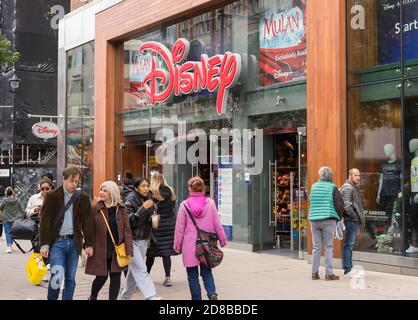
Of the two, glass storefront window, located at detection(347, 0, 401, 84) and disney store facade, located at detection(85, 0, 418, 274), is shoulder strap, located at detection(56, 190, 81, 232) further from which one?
glass storefront window, located at detection(347, 0, 401, 84)

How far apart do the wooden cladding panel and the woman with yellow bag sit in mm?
5191

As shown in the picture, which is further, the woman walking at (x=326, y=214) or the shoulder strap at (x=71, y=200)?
the woman walking at (x=326, y=214)

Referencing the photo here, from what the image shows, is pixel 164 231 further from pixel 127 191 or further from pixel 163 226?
pixel 127 191

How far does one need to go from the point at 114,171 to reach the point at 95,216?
12.7 meters

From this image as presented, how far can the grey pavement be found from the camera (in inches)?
340

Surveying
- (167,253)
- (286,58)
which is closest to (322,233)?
(167,253)

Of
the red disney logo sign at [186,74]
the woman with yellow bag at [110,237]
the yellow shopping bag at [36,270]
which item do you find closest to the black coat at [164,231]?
the woman with yellow bag at [110,237]

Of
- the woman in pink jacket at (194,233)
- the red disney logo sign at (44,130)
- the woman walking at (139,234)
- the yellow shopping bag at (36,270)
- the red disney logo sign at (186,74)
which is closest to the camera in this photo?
the woman in pink jacket at (194,233)

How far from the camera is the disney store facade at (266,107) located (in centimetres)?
1122

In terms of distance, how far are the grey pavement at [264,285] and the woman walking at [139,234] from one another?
667 millimetres

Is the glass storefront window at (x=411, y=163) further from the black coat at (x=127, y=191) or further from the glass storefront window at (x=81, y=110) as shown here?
the glass storefront window at (x=81, y=110)

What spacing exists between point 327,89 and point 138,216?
17.5 feet

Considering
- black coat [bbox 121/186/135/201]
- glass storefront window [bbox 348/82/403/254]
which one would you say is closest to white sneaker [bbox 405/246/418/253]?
glass storefront window [bbox 348/82/403/254]

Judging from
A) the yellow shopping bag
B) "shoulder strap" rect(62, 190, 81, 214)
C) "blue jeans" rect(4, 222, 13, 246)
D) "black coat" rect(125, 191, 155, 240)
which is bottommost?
"blue jeans" rect(4, 222, 13, 246)
